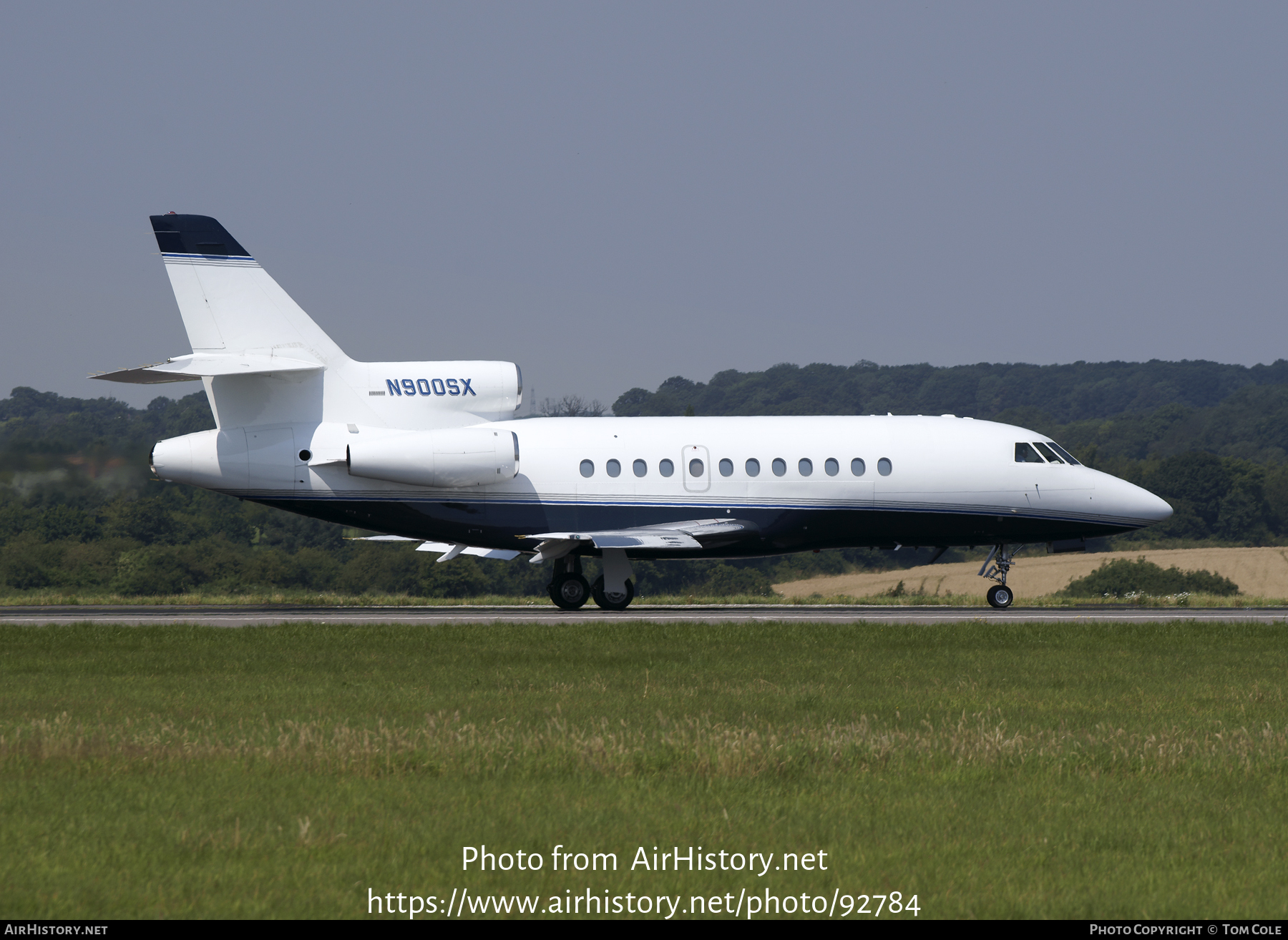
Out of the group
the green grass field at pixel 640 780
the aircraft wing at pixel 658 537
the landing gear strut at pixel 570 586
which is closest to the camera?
the green grass field at pixel 640 780

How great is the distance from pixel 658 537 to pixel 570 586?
2.69 metres

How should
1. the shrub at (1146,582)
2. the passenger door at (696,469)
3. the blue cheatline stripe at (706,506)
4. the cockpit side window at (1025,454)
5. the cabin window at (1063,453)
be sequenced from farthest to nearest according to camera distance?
1. the shrub at (1146,582)
2. the cabin window at (1063,453)
3. the cockpit side window at (1025,454)
4. the passenger door at (696,469)
5. the blue cheatline stripe at (706,506)

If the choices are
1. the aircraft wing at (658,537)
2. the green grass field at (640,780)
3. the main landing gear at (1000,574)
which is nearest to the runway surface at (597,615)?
the main landing gear at (1000,574)

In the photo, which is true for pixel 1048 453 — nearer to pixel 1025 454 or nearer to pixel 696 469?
pixel 1025 454

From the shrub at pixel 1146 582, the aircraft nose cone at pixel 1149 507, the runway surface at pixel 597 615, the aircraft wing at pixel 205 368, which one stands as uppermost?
the aircraft wing at pixel 205 368

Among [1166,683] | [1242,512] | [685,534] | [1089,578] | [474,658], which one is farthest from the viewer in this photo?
[1242,512]

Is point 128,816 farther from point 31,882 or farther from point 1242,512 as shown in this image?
point 1242,512

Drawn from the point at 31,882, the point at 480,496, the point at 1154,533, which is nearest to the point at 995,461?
the point at 480,496

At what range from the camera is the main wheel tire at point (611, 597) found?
30.9 meters

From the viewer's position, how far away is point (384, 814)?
9.62 metres

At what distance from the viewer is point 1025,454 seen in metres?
32.3

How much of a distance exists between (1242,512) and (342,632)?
291 feet

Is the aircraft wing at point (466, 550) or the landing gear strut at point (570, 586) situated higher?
the aircraft wing at point (466, 550)

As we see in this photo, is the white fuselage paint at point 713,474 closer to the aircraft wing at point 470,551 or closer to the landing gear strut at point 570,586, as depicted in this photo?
the aircraft wing at point 470,551
